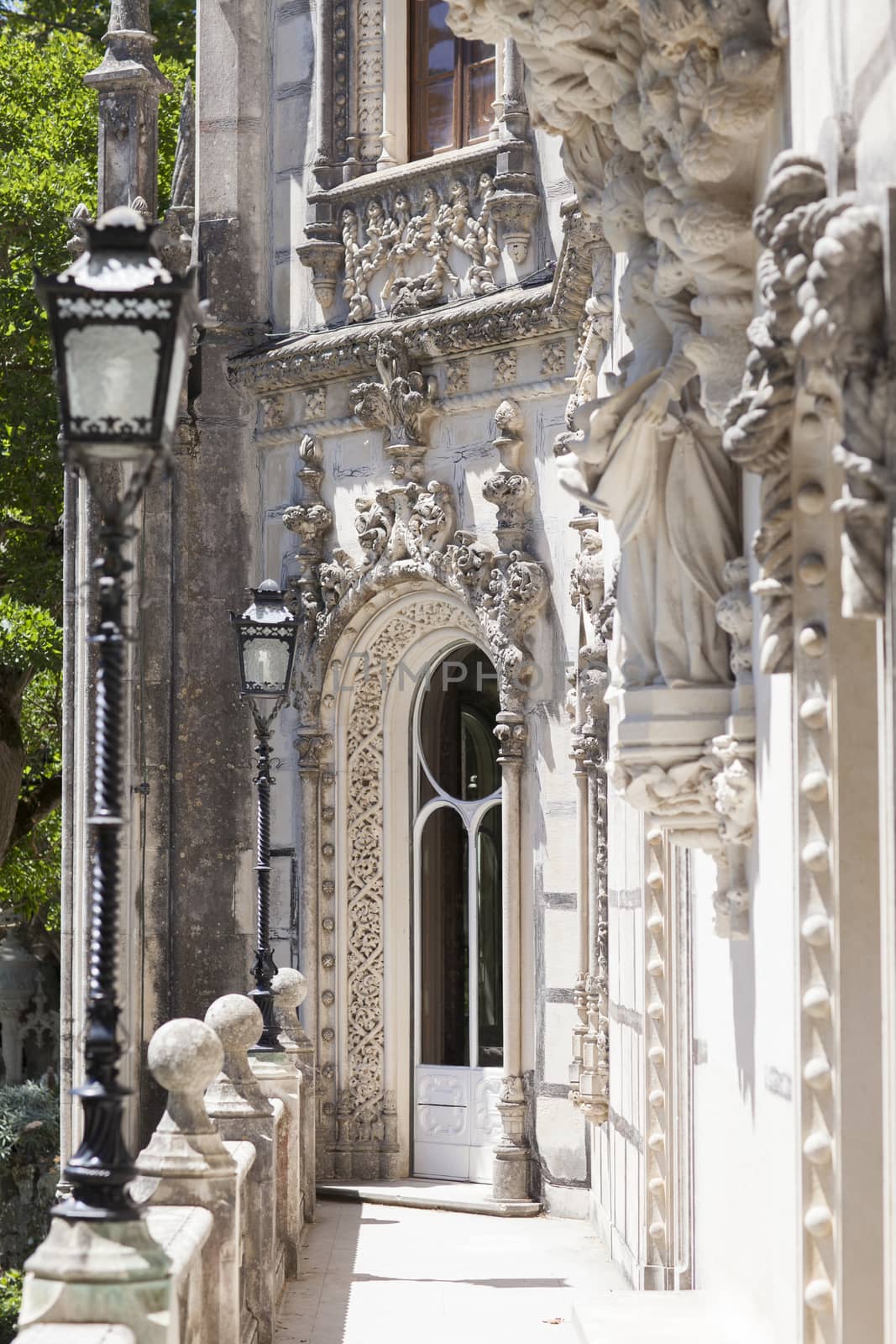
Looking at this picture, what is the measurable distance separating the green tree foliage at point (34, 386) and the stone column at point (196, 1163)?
12.6 meters

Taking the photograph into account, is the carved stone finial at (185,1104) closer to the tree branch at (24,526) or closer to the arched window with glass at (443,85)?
the arched window with glass at (443,85)

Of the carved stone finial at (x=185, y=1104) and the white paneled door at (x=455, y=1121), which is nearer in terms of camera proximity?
the carved stone finial at (x=185, y=1104)

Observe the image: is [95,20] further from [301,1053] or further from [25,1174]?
[301,1053]

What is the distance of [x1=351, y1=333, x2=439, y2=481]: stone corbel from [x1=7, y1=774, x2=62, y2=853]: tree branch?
945cm

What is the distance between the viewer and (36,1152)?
19500mm

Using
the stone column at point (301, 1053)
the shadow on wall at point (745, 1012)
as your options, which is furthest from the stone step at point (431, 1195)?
the shadow on wall at point (745, 1012)

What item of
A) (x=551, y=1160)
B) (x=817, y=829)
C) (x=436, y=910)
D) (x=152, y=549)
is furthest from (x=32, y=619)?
(x=817, y=829)

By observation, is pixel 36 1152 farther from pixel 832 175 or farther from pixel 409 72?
pixel 832 175

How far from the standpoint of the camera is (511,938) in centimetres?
1347

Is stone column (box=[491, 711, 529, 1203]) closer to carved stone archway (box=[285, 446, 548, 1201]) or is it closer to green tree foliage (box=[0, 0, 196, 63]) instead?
carved stone archway (box=[285, 446, 548, 1201])

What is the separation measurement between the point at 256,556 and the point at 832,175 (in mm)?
10796

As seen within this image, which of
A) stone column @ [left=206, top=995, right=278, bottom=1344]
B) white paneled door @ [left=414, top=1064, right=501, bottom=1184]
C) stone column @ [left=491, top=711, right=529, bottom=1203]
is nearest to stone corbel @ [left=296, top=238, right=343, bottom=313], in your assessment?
stone column @ [left=491, top=711, right=529, bottom=1203]

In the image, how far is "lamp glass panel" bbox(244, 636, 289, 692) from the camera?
41.1 ft

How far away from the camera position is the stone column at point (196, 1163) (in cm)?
726
